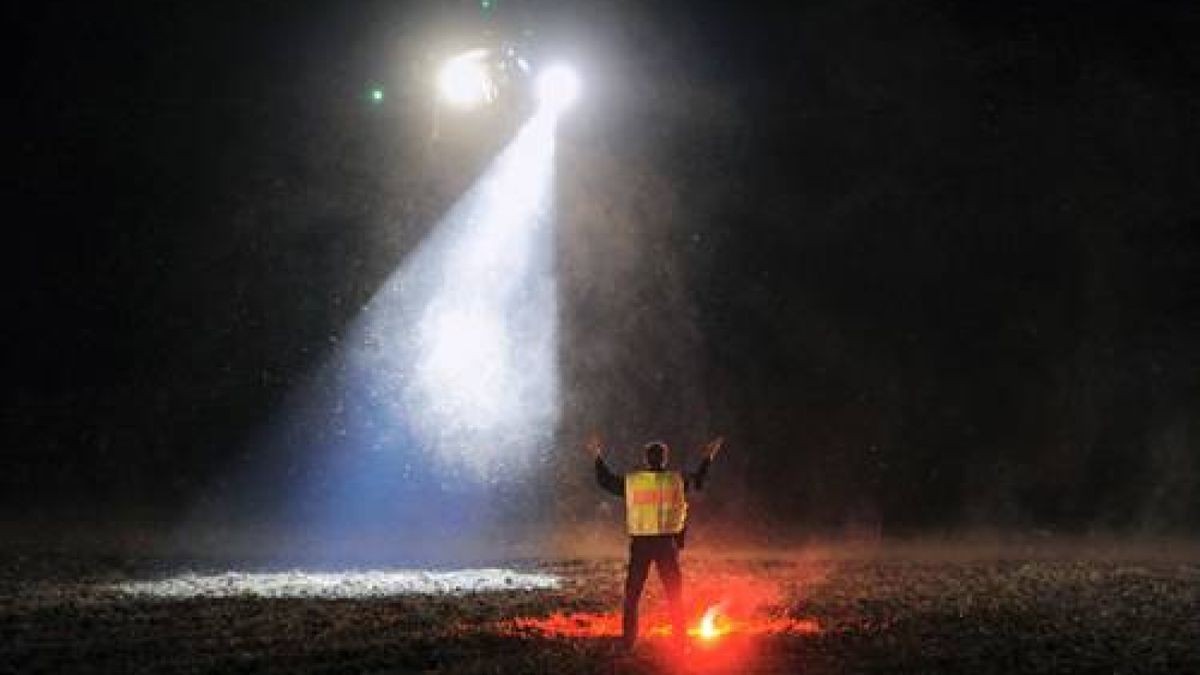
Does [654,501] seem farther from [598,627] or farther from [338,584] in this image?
[338,584]

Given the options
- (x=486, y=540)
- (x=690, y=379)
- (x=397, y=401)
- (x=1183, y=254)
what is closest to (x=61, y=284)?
(x=397, y=401)

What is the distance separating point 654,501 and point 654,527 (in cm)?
27

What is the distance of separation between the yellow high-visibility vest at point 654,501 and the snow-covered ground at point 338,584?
6155 millimetres

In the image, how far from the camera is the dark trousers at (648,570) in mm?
12844

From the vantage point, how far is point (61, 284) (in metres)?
36.4

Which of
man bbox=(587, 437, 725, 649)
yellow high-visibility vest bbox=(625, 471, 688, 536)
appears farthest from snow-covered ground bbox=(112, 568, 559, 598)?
yellow high-visibility vest bbox=(625, 471, 688, 536)

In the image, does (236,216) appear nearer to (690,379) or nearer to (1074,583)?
(690,379)

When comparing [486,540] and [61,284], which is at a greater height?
[61,284]

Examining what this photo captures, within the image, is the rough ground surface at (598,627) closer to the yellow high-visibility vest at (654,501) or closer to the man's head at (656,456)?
the yellow high-visibility vest at (654,501)

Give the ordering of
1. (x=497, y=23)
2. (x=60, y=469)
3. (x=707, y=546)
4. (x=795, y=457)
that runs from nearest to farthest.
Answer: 1. (x=497, y=23)
2. (x=707, y=546)
3. (x=60, y=469)
4. (x=795, y=457)

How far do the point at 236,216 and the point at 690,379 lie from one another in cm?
1472

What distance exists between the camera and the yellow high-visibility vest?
1284cm

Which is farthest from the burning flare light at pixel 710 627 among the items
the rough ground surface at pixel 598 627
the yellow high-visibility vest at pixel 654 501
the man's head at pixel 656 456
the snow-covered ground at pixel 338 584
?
the snow-covered ground at pixel 338 584

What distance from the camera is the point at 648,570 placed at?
42.5 feet
